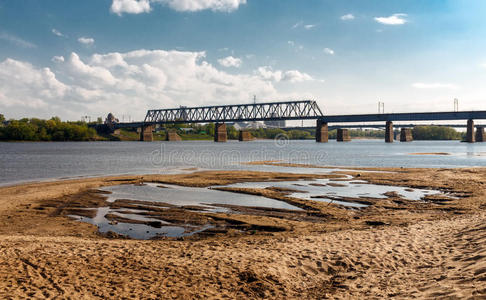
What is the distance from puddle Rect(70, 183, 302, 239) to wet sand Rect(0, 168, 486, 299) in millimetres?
1252

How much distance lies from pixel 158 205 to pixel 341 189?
15.1m

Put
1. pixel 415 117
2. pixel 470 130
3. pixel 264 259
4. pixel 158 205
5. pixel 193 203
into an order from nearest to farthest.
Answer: pixel 264 259 → pixel 158 205 → pixel 193 203 → pixel 470 130 → pixel 415 117

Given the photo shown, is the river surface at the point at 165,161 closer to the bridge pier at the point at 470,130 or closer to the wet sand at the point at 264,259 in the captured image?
the wet sand at the point at 264,259

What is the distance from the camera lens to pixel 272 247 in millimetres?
13391

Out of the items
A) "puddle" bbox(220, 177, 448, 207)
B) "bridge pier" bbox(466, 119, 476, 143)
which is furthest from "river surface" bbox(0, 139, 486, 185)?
"bridge pier" bbox(466, 119, 476, 143)

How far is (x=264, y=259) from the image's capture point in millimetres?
12016

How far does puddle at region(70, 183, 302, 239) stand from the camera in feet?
54.0

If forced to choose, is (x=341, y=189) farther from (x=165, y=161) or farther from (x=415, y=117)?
(x=415, y=117)

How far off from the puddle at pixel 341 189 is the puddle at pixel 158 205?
12.9 ft

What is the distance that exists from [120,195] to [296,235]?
15752 mm

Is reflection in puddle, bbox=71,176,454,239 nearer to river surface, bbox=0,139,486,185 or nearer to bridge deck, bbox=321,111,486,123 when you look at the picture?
river surface, bbox=0,139,486,185

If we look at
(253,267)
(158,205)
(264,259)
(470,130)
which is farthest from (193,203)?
(470,130)

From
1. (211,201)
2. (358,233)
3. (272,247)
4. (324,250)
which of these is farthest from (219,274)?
(211,201)

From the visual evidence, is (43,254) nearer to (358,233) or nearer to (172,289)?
(172,289)
